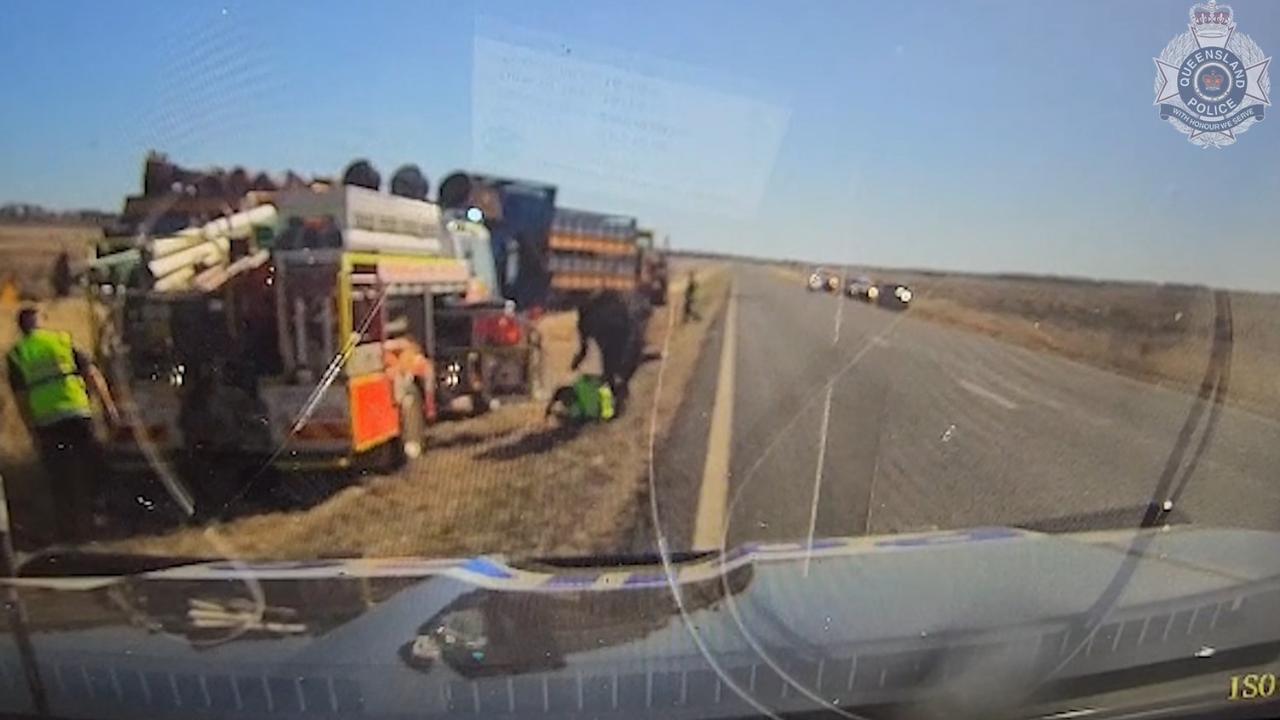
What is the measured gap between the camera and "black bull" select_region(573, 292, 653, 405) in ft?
11.2

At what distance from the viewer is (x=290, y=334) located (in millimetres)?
3172

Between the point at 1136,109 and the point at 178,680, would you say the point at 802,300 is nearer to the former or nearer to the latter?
the point at 1136,109

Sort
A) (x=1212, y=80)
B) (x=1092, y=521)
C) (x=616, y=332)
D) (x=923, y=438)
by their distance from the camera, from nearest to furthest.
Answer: (x=616, y=332), (x=1212, y=80), (x=923, y=438), (x=1092, y=521)

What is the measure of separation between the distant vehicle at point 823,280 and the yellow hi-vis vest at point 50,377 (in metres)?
1.74

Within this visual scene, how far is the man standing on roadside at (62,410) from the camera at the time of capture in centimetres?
308

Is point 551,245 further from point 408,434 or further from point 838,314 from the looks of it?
point 838,314

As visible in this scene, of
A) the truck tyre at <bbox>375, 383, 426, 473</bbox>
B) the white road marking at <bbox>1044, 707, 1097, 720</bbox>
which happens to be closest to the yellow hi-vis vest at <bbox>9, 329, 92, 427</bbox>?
the truck tyre at <bbox>375, 383, 426, 473</bbox>

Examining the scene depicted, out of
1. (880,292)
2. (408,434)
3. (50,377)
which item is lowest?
(408,434)

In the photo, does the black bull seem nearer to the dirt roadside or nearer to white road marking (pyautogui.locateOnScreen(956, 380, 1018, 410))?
the dirt roadside

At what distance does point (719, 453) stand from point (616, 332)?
1.28 feet

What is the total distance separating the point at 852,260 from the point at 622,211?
627mm

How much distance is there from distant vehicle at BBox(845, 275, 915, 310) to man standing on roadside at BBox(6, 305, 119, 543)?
1790 millimetres

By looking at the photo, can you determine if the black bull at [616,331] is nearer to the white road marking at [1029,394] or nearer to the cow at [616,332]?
the cow at [616,332]

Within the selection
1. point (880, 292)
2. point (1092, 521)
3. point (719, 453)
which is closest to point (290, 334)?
point (719, 453)
